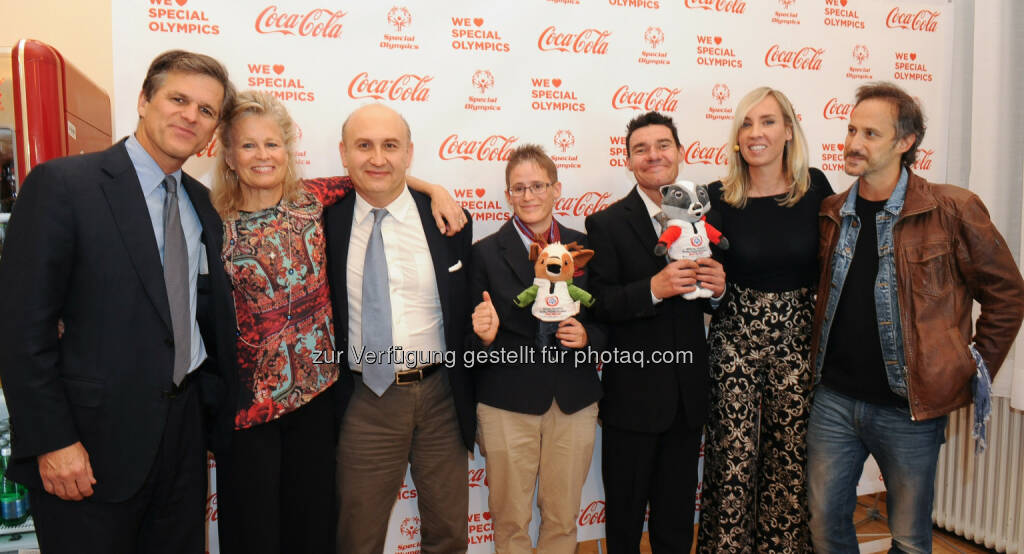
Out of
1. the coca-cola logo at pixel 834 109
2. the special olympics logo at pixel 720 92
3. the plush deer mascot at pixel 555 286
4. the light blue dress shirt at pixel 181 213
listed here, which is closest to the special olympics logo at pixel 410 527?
the plush deer mascot at pixel 555 286

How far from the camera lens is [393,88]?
8.31 ft

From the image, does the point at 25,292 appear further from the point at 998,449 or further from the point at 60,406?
the point at 998,449

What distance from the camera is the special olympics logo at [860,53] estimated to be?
313 cm

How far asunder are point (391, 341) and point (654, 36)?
2.01 meters

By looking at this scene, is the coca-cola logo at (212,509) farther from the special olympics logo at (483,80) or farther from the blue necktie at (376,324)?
the special olympics logo at (483,80)

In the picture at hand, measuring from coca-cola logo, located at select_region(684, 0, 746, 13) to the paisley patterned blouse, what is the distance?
2258mm

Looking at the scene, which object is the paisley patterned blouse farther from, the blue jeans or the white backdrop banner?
the blue jeans

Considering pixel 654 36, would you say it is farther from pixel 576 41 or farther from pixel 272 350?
pixel 272 350

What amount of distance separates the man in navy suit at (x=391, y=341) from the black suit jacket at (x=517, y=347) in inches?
3.4

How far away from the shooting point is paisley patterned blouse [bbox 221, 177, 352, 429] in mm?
1787

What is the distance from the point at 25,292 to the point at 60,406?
0.29 m

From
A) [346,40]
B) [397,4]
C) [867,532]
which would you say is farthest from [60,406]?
[867,532]

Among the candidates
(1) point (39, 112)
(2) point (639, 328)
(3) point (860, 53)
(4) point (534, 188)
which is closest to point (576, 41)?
(4) point (534, 188)

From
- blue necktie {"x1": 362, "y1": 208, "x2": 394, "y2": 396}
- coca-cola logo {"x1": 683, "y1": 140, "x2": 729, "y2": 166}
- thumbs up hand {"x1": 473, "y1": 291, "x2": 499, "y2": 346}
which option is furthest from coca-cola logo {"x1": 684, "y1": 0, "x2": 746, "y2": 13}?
blue necktie {"x1": 362, "y1": 208, "x2": 394, "y2": 396}
